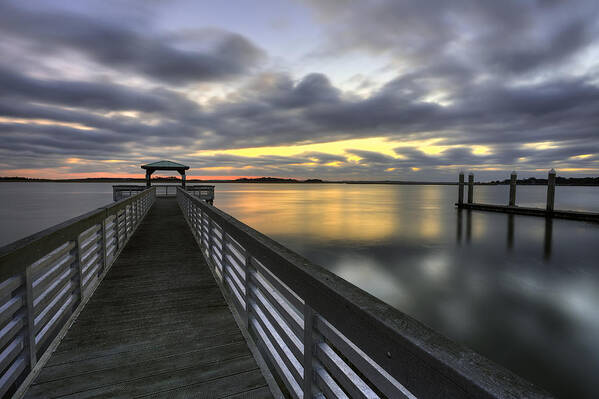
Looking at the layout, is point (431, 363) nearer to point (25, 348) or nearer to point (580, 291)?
point (25, 348)

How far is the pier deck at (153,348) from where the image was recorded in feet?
6.94

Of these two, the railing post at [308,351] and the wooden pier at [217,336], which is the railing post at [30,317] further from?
the railing post at [308,351]

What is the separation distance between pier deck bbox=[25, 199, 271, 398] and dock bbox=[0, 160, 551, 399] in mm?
11

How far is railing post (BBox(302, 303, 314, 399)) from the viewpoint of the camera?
1.57 metres

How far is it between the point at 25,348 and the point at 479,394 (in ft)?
9.33

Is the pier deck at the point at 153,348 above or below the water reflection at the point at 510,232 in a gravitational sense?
above

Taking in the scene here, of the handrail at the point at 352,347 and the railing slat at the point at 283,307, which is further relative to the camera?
the railing slat at the point at 283,307

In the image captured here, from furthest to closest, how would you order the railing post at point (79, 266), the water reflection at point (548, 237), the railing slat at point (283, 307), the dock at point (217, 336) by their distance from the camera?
the water reflection at point (548, 237)
the railing post at point (79, 266)
the railing slat at point (283, 307)
the dock at point (217, 336)

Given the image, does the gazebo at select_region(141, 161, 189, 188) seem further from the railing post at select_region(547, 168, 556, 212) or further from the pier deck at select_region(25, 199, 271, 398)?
the railing post at select_region(547, 168, 556, 212)

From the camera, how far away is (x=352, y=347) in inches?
51.8

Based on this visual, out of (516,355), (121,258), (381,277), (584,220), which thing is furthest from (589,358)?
(584,220)

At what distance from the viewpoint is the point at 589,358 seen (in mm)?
6078

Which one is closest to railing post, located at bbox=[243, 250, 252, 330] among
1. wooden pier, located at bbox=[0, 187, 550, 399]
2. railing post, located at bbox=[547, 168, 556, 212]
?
wooden pier, located at bbox=[0, 187, 550, 399]

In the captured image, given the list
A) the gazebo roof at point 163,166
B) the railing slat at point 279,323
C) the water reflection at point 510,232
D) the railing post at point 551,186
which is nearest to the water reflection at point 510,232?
the water reflection at point 510,232
